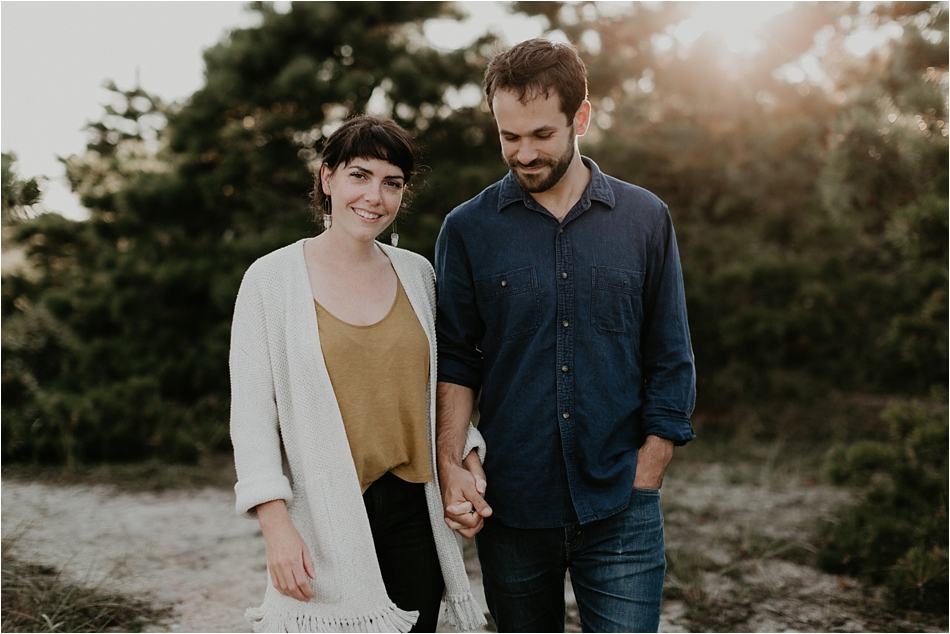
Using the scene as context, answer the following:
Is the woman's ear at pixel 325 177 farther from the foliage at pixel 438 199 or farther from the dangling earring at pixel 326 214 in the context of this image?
the foliage at pixel 438 199

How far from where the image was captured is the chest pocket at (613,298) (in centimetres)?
196

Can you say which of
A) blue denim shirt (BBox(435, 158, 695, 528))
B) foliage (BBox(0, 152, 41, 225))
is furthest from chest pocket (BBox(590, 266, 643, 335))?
foliage (BBox(0, 152, 41, 225))

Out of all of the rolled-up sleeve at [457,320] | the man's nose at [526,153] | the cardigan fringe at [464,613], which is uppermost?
the man's nose at [526,153]

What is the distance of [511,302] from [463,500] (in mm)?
527

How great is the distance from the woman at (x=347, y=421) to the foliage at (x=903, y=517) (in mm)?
2395

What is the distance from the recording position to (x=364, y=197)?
1.90m

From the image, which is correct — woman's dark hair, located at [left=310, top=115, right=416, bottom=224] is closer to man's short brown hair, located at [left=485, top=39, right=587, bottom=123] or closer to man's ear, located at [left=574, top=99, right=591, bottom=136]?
man's short brown hair, located at [left=485, top=39, right=587, bottom=123]

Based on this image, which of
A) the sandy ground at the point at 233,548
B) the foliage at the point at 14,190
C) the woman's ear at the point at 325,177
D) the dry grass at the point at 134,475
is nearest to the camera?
the woman's ear at the point at 325,177

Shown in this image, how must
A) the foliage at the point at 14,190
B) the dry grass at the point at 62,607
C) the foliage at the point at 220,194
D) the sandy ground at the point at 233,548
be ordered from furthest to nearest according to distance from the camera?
the foliage at the point at 220,194, the sandy ground at the point at 233,548, the dry grass at the point at 62,607, the foliage at the point at 14,190

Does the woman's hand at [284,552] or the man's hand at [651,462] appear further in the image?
the man's hand at [651,462]

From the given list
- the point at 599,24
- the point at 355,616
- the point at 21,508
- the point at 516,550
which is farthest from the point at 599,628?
the point at 599,24

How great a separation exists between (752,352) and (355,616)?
5.77 m

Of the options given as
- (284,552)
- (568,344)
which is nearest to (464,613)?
(284,552)

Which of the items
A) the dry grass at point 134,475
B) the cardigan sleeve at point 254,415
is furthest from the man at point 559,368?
the dry grass at point 134,475
